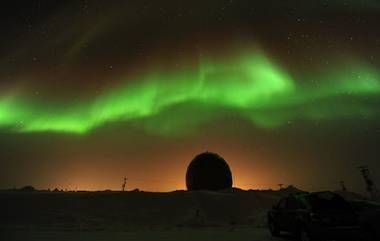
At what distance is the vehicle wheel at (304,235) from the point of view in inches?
452

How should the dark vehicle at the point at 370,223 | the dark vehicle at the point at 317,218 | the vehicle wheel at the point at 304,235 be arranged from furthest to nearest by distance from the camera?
the vehicle wheel at the point at 304,235 < the dark vehicle at the point at 370,223 < the dark vehicle at the point at 317,218

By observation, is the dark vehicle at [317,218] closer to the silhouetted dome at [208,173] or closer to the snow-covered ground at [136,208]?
the snow-covered ground at [136,208]

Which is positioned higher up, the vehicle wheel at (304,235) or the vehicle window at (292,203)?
the vehicle window at (292,203)

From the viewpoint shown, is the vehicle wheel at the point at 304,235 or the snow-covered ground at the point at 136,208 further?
the snow-covered ground at the point at 136,208

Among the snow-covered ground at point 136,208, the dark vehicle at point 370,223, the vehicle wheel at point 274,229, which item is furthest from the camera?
the snow-covered ground at point 136,208

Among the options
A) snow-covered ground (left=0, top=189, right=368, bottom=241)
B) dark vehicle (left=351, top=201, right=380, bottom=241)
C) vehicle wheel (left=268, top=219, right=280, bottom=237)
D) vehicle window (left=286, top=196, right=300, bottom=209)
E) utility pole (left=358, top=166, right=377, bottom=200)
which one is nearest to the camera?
dark vehicle (left=351, top=201, right=380, bottom=241)

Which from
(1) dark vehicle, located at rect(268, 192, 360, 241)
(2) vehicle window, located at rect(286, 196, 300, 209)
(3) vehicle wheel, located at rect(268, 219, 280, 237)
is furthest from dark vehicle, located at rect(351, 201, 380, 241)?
(3) vehicle wheel, located at rect(268, 219, 280, 237)

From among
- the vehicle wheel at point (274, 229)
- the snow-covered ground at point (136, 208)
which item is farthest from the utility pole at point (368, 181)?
the vehicle wheel at point (274, 229)

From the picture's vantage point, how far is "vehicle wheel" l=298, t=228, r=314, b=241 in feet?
37.6

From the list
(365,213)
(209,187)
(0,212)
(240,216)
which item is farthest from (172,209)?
(365,213)

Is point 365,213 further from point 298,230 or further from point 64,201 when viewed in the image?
point 64,201

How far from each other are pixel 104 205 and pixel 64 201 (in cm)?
404

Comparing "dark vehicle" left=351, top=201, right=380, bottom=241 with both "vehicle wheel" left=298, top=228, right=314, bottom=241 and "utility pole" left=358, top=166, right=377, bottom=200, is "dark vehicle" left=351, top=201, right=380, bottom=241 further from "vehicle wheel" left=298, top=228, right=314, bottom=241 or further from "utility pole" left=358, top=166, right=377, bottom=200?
"utility pole" left=358, top=166, right=377, bottom=200

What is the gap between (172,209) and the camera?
113 feet
